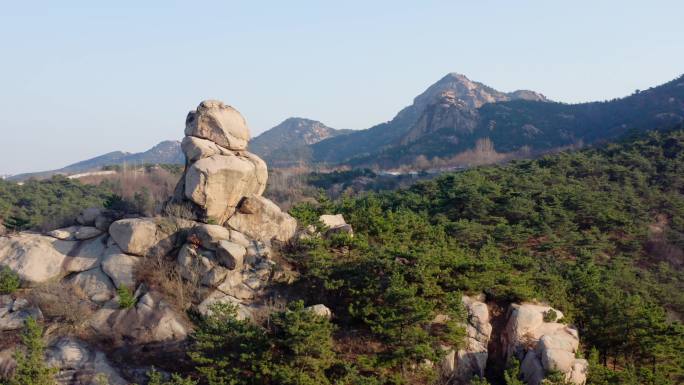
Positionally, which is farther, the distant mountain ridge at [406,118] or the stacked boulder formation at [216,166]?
the distant mountain ridge at [406,118]

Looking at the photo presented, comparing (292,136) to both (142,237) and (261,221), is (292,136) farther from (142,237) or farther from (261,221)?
(142,237)

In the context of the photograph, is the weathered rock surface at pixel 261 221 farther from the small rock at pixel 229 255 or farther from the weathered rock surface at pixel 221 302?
the weathered rock surface at pixel 221 302

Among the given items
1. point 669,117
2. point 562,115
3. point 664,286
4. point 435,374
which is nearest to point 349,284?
point 435,374

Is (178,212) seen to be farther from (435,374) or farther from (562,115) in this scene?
(562,115)

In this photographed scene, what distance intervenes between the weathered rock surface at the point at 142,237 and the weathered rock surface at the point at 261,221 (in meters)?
1.69

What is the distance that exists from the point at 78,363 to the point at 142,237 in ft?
10.9

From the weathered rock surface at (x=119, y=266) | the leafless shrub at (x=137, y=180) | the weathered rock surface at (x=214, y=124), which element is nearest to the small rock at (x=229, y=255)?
the weathered rock surface at (x=119, y=266)

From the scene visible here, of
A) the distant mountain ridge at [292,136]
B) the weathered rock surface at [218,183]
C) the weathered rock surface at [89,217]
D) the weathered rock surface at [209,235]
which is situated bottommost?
the weathered rock surface at [209,235]

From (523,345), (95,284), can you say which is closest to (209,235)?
(95,284)

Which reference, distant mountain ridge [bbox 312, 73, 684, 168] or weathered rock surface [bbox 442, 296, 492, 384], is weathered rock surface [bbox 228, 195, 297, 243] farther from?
distant mountain ridge [bbox 312, 73, 684, 168]

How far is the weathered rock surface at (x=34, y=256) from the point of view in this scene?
12.7m

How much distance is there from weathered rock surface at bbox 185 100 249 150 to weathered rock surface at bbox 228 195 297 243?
1837mm

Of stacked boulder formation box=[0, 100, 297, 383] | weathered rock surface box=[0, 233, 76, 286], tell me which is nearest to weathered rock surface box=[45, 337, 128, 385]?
stacked boulder formation box=[0, 100, 297, 383]

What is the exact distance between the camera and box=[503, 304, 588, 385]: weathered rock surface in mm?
10859
